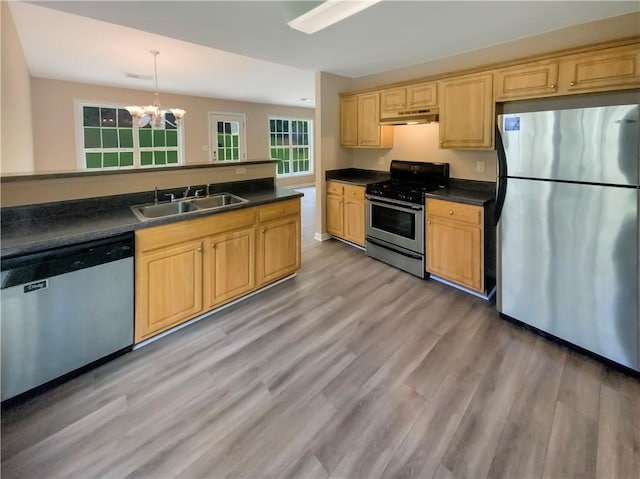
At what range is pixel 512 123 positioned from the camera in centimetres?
255

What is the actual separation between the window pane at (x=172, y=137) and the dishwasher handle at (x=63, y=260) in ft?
21.3

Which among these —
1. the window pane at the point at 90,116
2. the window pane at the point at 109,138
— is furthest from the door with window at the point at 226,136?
the window pane at the point at 90,116

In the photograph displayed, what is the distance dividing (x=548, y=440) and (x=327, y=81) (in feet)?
15.0

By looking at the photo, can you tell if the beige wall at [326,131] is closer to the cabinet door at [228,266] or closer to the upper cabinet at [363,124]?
the upper cabinet at [363,124]

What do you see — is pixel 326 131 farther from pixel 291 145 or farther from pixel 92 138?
pixel 291 145

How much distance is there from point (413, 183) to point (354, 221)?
947 millimetres

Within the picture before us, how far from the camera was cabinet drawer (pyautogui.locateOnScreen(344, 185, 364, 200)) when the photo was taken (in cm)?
447

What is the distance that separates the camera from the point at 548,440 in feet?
5.53

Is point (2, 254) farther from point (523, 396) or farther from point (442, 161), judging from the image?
point (442, 161)

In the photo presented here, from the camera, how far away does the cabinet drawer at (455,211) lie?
125 inches

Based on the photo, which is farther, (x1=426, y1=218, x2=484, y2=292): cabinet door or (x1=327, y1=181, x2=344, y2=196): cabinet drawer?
(x1=327, y1=181, x2=344, y2=196): cabinet drawer

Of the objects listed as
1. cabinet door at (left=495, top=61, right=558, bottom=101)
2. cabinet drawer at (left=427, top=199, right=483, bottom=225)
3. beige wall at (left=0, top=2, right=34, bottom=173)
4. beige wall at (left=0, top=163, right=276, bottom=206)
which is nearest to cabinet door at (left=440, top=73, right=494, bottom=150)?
cabinet door at (left=495, top=61, right=558, bottom=101)

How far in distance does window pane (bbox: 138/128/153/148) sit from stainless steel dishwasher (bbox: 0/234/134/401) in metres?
6.21

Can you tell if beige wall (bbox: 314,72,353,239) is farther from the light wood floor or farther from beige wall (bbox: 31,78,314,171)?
beige wall (bbox: 31,78,314,171)
